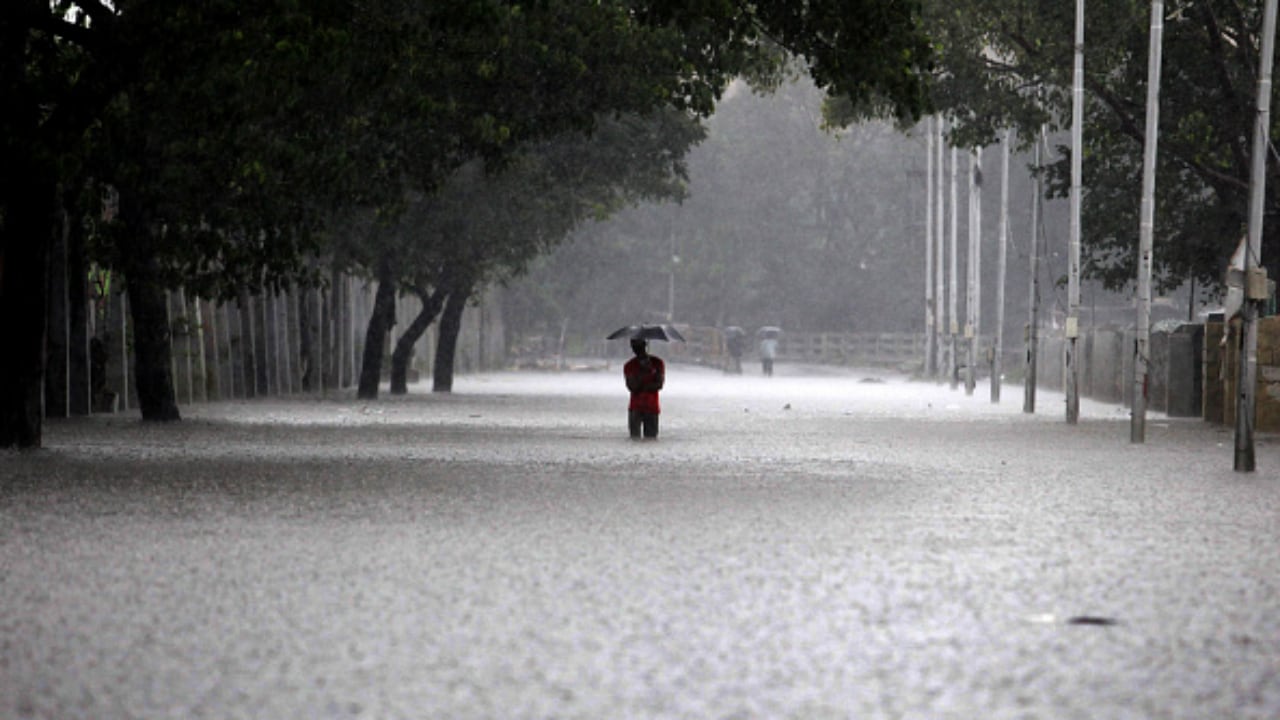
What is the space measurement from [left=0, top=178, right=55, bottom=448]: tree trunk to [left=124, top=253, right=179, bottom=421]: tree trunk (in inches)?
241

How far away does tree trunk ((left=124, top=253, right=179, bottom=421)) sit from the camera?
96.6 feet

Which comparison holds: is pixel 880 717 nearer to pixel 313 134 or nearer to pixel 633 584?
pixel 633 584

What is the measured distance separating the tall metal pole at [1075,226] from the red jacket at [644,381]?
8.98m

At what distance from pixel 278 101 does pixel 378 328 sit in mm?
20654

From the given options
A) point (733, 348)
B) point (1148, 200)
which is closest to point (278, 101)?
point (1148, 200)

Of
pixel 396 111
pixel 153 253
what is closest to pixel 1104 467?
pixel 396 111

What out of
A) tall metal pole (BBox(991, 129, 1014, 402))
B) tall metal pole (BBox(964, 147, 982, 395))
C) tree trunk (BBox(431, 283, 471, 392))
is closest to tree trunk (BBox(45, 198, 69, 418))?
tall metal pole (BBox(991, 129, 1014, 402))

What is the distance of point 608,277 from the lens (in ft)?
365

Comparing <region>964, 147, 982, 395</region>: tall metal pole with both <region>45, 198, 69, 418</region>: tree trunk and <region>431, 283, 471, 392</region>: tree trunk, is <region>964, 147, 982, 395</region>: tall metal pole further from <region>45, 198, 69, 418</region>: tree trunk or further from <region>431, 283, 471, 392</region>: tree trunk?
<region>45, 198, 69, 418</region>: tree trunk

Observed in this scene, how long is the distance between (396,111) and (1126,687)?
1948cm

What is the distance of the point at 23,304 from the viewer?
22.8 metres

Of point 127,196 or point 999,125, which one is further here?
point 999,125

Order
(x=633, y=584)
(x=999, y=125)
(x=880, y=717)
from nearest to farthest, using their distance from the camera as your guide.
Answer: (x=880, y=717)
(x=633, y=584)
(x=999, y=125)

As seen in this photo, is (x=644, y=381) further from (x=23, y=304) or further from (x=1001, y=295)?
(x=1001, y=295)
